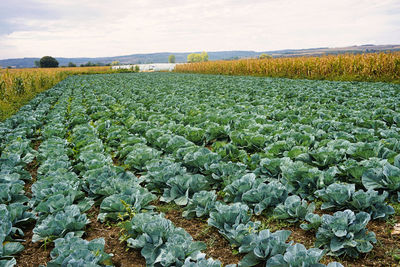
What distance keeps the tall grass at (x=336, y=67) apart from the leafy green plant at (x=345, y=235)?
1650cm

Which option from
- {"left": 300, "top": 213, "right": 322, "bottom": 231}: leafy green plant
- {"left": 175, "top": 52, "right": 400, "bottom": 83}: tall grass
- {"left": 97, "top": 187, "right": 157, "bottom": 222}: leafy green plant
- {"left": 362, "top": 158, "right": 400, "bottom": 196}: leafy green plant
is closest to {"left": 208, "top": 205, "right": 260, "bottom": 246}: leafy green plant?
{"left": 300, "top": 213, "right": 322, "bottom": 231}: leafy green plant

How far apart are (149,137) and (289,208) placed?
3.67 metres

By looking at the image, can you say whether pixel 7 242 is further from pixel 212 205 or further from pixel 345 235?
pixel 345 235

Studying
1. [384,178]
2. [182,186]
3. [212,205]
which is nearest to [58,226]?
[182,186]

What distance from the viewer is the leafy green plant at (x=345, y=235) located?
2.55m

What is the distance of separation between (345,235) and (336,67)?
774 inches

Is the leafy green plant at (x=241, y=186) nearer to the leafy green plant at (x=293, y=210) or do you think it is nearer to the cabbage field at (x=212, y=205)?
the cabbage field at (x=212, y=205)

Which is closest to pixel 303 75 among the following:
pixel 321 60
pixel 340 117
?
pixel 321 60

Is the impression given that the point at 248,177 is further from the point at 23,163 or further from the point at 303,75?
the point at 303,75

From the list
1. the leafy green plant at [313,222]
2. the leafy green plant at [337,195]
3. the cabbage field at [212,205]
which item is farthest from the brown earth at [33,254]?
the leafy green plant at [337,195]

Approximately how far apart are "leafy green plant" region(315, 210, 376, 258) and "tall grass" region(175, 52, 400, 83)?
16501 mm

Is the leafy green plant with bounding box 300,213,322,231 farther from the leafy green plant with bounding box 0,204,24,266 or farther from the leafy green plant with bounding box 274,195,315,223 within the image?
the leafy green plant with bounding box 0,204,24,266

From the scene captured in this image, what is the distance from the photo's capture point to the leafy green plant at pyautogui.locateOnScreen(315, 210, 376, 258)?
8.38ft

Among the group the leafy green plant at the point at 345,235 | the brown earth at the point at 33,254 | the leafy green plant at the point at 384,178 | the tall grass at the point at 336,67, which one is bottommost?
the brown earth at the point at 33,254
